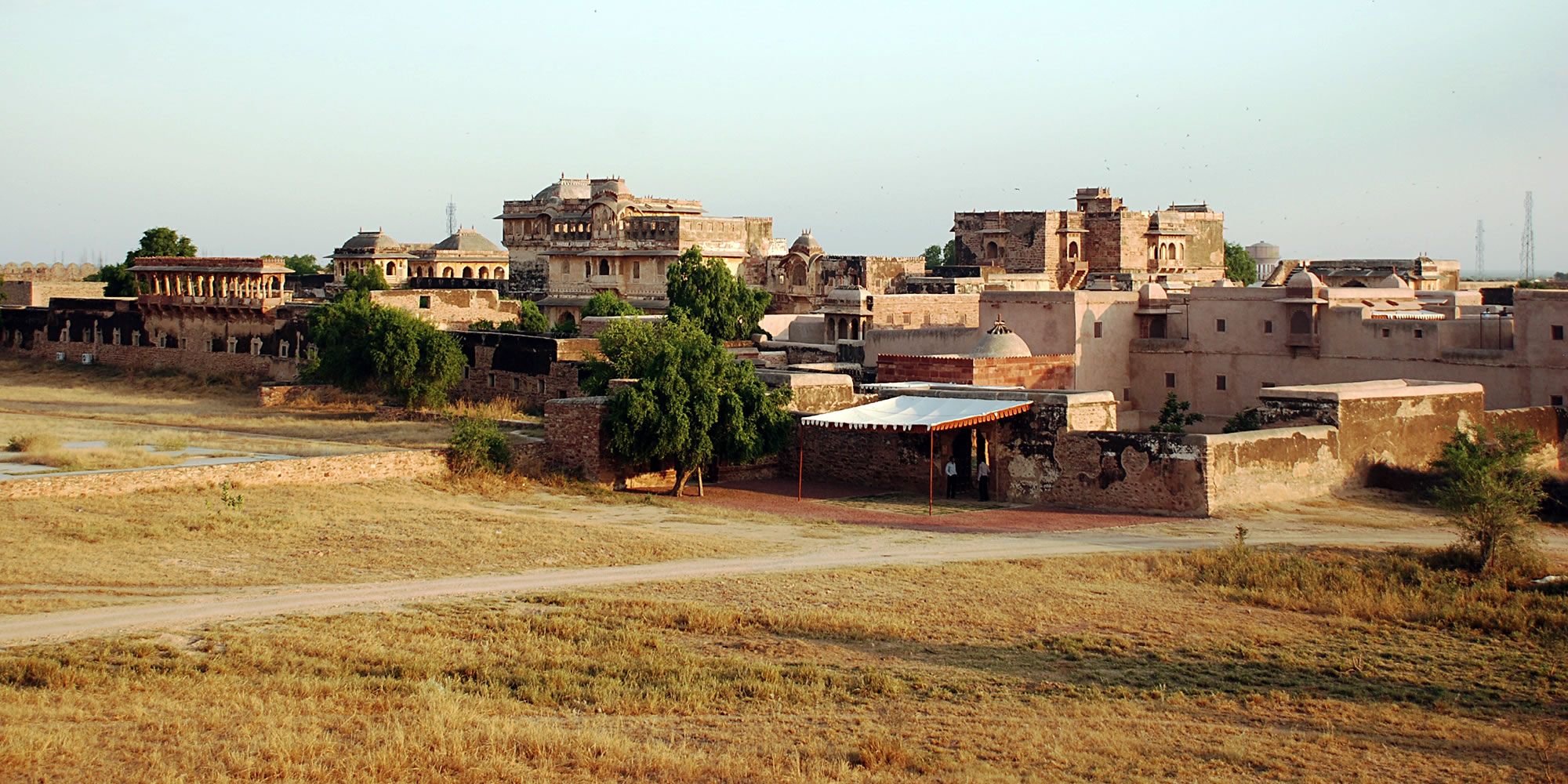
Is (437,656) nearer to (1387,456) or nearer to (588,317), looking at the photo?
(1387,456)

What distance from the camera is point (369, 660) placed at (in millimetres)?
13367

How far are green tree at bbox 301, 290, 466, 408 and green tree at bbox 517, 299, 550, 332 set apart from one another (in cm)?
973

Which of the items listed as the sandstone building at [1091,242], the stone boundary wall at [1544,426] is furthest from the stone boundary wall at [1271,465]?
the sandstone building at [1091,242]

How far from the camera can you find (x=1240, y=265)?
8912cm

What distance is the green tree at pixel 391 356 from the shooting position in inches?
1492

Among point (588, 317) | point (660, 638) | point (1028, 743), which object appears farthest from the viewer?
point (588, 317)

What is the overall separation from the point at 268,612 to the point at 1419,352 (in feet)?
85.9

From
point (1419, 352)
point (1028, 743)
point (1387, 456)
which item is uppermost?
point (1419, 352)

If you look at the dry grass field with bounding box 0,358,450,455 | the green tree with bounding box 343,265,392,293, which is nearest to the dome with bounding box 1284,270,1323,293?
the dry grass field with bounding box 0,358,450,455

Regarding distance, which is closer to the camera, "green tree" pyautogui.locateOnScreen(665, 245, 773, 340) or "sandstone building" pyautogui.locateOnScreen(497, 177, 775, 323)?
"green tree" pyautogui.locateOnScreen(665, 245, 773, 340)

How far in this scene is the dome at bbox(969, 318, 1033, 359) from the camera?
102 feet

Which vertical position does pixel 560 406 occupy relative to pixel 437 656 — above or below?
above

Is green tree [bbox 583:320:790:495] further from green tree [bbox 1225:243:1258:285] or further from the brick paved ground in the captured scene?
green tree [bbox 1225:243:1258:285]

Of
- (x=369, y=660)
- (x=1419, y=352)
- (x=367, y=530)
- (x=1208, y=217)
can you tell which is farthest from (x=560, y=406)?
(x=1208, y=217)
